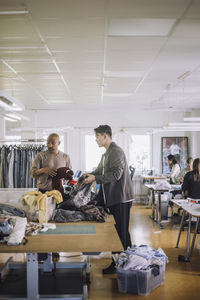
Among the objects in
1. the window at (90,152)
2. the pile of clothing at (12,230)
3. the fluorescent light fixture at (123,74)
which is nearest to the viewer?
the pile of clothing at (12,230)

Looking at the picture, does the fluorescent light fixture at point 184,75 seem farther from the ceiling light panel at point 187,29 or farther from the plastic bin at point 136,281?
the plastic bin at point 136,281

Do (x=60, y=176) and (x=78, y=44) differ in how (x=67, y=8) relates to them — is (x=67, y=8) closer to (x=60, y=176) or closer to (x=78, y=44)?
(x=78, y=44)

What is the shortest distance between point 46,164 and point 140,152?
20.8ft

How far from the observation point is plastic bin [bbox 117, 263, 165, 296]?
3.41 metres

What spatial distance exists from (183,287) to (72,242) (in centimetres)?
185

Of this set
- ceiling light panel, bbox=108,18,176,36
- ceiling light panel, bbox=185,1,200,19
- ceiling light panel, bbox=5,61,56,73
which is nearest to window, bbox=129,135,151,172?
ceiling light panel, bbox=5,61,56,73

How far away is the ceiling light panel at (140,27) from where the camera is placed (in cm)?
351

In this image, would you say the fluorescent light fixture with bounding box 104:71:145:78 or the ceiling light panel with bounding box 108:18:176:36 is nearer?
the ceiling light panel with bounding box 108:18:176:36

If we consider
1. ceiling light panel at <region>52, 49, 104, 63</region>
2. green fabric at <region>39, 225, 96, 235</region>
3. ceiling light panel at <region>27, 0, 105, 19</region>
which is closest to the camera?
green fabric at <region>39, 225, 96, 235</region>

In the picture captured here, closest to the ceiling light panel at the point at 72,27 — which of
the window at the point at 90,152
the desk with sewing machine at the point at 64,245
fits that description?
the desk with sewing machine at the point at 64,245

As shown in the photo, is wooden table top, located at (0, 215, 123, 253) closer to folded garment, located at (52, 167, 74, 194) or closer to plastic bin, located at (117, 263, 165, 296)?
plastic bin, located at (117, 263, 165, 296)

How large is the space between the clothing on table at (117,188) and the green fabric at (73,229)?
70cm

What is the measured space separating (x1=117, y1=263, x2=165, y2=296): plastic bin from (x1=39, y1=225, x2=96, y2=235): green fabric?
0.94 metres

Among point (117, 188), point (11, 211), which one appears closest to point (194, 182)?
point (117, 188)
